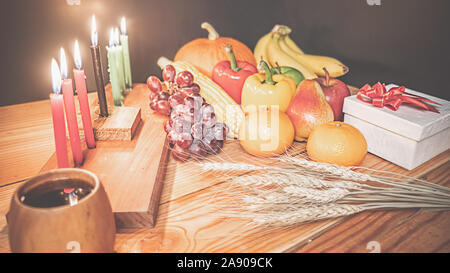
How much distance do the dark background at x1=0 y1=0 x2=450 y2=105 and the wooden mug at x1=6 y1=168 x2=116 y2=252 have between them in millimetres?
911

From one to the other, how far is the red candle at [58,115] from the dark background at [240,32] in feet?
2.26

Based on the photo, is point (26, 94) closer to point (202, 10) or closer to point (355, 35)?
point (202, 10)

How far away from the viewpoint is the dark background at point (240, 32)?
1.04 m

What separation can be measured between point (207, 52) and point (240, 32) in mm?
305

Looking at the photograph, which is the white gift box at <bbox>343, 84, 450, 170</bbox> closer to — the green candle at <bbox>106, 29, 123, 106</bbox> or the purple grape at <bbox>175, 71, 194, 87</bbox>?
the purple grape at <bbox>175, 71, 194, 87</bbox>

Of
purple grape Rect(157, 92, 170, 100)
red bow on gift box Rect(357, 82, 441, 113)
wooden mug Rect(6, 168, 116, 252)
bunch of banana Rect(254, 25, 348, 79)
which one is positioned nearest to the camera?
wooden mug Rect(6, 168, 116, 252)

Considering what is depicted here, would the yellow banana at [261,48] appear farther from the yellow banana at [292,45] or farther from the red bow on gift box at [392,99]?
the red bow on gift box at [392,99]

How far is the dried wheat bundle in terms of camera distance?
591mm

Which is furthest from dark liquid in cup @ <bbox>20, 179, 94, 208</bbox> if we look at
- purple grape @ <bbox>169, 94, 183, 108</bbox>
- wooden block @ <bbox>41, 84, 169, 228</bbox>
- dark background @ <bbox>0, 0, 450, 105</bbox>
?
dark background @ <bbox>0, 0, 450, 105</bbox>

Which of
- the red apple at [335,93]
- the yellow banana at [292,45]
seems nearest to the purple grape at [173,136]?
the red apple at [335,93]

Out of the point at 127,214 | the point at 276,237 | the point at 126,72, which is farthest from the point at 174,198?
the point at 126,72

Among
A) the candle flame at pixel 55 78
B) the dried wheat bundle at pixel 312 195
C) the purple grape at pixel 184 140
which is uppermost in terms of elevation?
the candle flame at pixel 55 78

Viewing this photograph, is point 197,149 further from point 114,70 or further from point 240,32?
point 240,32
